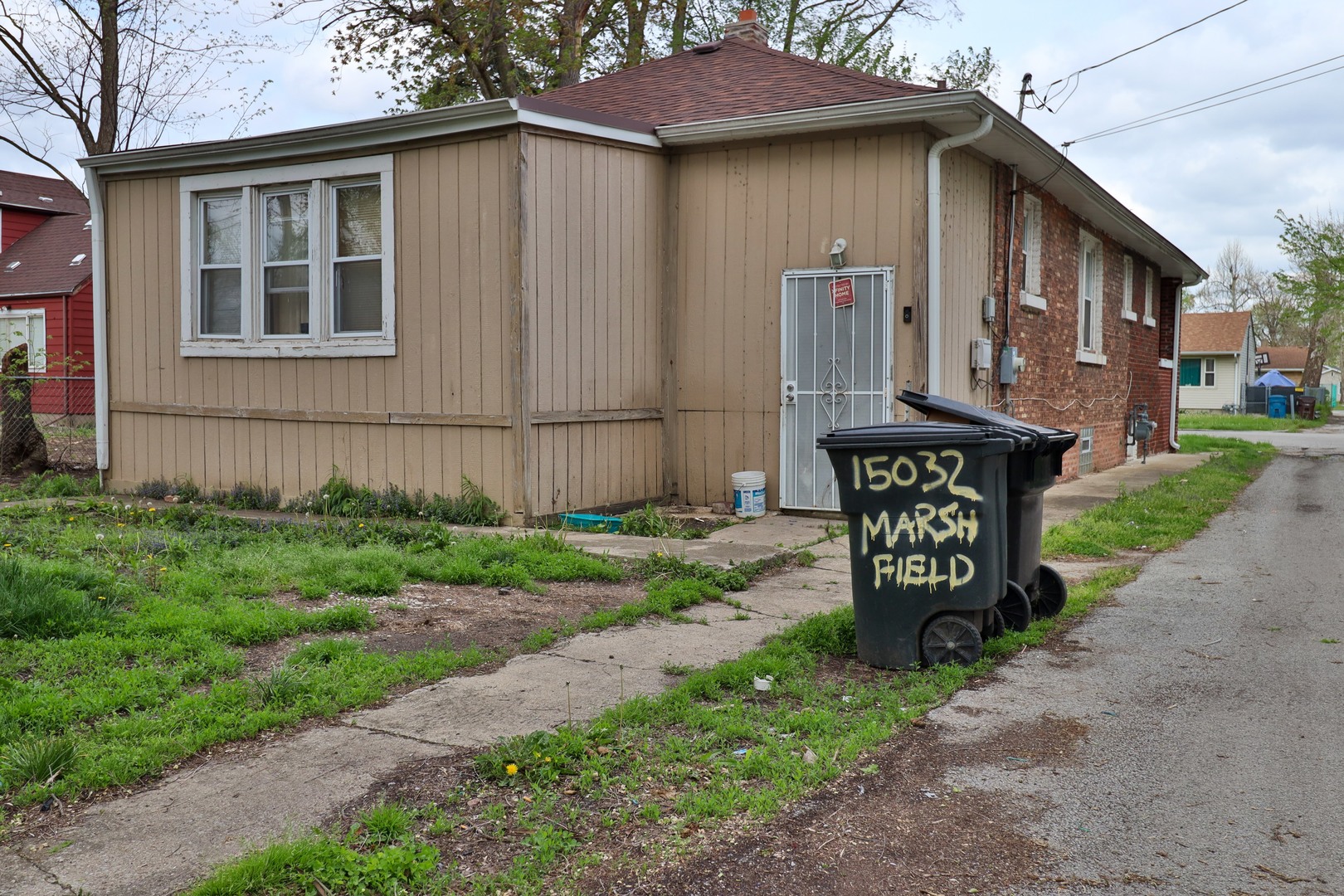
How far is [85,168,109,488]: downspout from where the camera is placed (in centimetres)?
1114

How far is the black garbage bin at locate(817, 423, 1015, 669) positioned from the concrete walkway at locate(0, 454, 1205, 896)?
31.0 inches

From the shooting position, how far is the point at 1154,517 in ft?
33.5

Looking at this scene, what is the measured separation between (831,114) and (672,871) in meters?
7.39

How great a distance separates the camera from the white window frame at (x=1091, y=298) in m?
14.4

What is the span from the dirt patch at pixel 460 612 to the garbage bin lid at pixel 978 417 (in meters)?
2.08

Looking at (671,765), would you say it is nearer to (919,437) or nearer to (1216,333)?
(919,437)

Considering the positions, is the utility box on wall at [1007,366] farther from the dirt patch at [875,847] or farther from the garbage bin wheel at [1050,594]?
the dirt patch at [875,847]

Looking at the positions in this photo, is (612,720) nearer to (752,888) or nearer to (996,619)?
(752,888)

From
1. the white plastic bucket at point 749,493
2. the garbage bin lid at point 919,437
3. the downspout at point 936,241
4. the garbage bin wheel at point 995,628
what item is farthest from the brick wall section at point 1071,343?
the garbage bin lid at point 919,437

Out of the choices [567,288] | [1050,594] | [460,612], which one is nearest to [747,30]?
[567,288]

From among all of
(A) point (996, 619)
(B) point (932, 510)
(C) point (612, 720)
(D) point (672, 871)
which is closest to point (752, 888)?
(D) point (672, 871)

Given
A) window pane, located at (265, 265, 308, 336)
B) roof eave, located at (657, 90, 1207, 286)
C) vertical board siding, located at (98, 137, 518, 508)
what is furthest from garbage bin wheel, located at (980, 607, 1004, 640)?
window pane, located at (265, 265, 308, 336)

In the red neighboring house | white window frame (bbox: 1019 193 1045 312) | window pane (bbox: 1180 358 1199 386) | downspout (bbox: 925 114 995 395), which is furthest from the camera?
window pane (bbox: 1180 358 1199 386)

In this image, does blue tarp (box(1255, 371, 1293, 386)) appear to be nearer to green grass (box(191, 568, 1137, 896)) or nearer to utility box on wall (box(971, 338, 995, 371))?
utility box on wall (box(971, 338, 995, 371))
